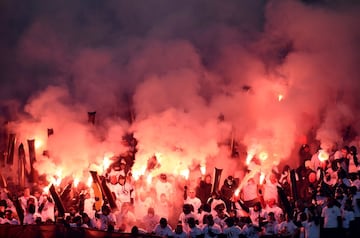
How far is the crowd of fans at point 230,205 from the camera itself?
31.8ft

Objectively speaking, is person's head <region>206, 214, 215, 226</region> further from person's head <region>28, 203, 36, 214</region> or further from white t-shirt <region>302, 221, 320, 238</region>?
person's head <region>28, 203, 36, 214</region>

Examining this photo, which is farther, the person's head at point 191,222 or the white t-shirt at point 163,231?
the white t-shirt at point 163,231

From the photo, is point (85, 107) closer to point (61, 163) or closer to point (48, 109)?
point (48, 109)

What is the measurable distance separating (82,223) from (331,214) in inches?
170

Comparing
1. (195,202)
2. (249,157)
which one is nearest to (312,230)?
(195,202)

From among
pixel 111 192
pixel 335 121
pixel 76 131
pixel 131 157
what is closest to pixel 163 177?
pixel 111 192

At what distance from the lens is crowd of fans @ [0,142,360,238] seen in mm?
9688

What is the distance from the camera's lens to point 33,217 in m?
11.6

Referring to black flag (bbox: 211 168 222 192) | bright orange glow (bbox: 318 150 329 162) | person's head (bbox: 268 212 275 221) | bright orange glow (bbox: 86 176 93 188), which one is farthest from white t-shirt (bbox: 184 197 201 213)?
bright orange glow (bbox: 318 150 329 162)

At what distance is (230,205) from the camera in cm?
1144

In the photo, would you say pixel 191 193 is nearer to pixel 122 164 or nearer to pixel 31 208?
pixel 122 164

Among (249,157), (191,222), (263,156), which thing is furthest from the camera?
(249,157)

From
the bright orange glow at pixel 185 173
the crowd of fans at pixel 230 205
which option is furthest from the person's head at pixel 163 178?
the bright orange glow at pixel 185 173

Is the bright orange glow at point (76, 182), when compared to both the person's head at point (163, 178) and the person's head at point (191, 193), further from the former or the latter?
the person's head at point (191, 193)
